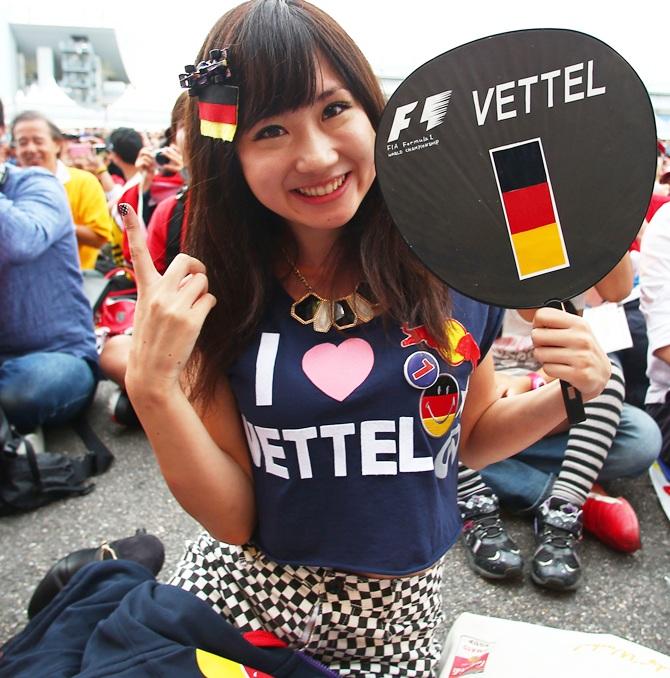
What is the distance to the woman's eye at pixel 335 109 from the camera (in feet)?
2.79

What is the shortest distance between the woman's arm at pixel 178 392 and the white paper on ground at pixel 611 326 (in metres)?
1.29

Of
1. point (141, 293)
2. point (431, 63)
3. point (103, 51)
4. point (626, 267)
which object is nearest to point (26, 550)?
A: point (141, 293)

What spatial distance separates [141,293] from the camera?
34.2 inches

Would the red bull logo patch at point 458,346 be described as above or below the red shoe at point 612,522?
above

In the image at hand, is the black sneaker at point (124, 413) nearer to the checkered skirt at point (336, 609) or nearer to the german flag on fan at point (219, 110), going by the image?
the checkered skirt at point (336, 609)

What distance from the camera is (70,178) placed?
364 cm

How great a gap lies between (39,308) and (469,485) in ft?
5.35

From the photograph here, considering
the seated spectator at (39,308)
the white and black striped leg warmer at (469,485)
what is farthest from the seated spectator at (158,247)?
the white and black striped leg warmer at (469,485)

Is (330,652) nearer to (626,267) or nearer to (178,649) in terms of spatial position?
(178,649)

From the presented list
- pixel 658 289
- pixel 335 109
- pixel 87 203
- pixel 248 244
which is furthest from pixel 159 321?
pixel 87 203

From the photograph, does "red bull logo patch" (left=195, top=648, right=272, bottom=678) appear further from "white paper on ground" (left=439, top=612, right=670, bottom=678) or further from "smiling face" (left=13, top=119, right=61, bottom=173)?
"smiling face" (left=13, top=119, right=61, bottom=173)

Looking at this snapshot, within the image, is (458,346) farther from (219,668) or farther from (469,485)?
(469,485)

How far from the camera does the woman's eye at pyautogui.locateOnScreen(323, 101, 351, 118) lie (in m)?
0.85

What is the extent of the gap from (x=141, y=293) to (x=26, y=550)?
1302 mm
